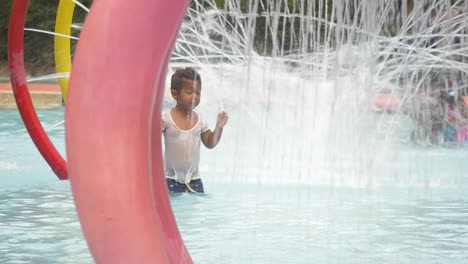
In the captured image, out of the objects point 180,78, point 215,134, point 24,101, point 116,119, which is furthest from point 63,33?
point 116,119

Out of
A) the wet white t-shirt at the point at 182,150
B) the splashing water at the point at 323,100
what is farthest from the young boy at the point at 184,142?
the splashing water at the point at 323,100

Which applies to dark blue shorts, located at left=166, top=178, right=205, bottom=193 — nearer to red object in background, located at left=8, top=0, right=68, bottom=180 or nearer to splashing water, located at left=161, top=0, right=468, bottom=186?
red object in background, located at left=8, top=0, right=68, bottom=180

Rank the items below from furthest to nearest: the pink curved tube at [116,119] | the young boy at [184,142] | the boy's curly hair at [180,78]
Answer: the young boy at [184,142]
the boy's curly hair at [180,78]
the pink curved tube at [116,119]

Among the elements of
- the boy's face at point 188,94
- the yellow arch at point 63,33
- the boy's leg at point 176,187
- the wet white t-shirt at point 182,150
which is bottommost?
the boy's leg at point 176,187

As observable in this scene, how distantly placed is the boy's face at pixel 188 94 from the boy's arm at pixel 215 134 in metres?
0.18

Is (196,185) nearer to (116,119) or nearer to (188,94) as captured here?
(188,94)

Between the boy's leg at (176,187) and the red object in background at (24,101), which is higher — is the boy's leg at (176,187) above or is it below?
below

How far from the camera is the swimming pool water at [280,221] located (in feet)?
13.3

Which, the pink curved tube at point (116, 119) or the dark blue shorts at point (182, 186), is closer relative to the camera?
the pink curved tube at point (116, 119)

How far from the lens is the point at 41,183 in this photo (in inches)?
246

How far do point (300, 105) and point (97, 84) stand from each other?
686 cm

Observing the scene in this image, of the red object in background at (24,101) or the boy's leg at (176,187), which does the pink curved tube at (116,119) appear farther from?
the boy's leg at (176,187)

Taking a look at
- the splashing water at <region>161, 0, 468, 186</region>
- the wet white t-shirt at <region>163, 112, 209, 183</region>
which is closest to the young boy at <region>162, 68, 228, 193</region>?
the wet white t-shirt at <region>163, 112, 209, 183</region>

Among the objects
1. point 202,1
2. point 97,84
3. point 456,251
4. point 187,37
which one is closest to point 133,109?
point 97,84
